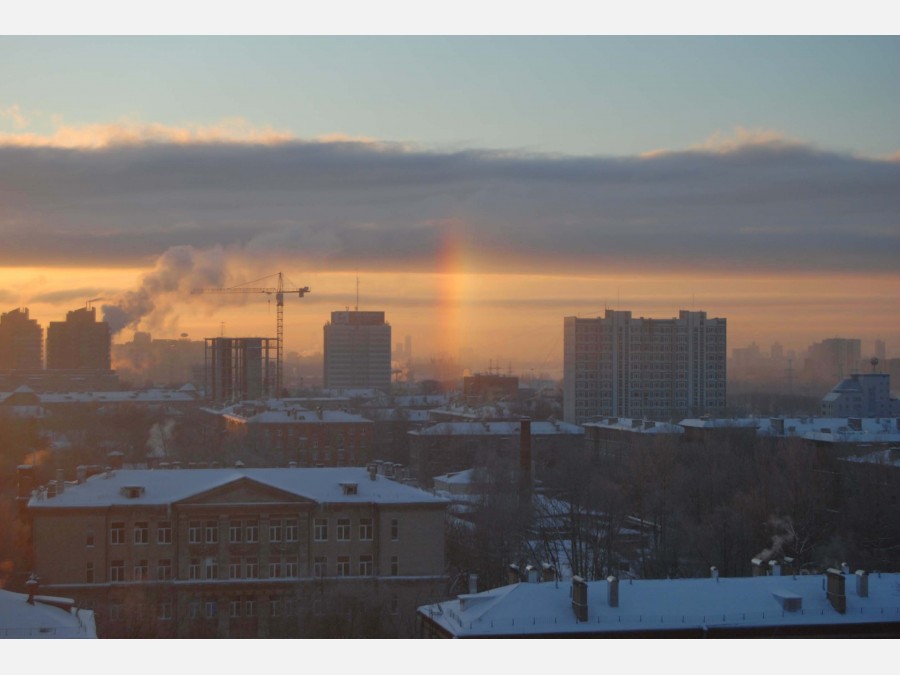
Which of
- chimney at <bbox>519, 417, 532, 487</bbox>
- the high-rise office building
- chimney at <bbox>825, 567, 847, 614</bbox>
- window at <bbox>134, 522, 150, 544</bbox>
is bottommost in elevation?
chimney at <bbox>519, 417, 532, 487</bbox>

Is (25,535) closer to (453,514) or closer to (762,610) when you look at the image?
(453,514)

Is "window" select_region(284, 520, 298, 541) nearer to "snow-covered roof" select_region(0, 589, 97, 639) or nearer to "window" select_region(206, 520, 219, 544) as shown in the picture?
"window" select_region(206, 520, 219, 544)

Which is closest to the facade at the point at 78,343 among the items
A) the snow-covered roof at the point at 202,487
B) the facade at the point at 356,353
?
the facade at the point at 356,353

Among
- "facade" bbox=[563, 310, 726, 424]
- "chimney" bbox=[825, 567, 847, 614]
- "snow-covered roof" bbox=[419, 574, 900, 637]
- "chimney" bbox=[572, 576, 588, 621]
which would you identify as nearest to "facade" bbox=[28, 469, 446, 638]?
"snow-covered roof" bbox=[419, 574, 900, 637]

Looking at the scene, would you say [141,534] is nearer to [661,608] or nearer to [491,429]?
[661,608]

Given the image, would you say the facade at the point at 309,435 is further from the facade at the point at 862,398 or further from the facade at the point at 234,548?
the facade at the point at 862,398

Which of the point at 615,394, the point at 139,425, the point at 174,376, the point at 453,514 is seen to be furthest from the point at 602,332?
the point at 453,514

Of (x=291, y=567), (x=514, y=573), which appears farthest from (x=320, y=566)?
(x=514, y=573)
